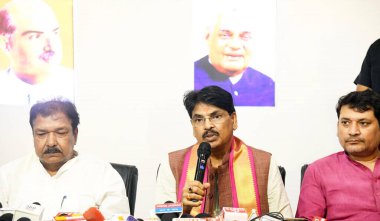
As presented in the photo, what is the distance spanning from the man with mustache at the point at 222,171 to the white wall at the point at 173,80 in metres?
0.86

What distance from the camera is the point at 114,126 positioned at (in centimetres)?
393

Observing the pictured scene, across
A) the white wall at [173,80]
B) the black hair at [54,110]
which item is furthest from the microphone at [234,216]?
the white wall at [173,80]

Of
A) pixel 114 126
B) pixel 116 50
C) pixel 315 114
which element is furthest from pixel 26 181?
pixel 315 114

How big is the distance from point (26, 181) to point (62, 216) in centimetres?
93

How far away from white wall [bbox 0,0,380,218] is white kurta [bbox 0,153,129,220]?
2.92 ft

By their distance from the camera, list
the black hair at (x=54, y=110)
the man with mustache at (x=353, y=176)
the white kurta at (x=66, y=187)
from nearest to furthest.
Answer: the man with mustache at (x=353, y=176) < the white kurta at (x=66, y=187) < the black hair at (x=54, y=110)

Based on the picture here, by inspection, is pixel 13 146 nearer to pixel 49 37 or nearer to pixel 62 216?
pixel 49 37

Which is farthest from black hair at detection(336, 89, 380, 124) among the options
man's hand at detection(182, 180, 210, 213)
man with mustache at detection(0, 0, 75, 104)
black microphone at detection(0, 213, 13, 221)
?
man with mustache at detection(0, 0, 75, 104)

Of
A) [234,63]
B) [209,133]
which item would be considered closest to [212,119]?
[209,133]

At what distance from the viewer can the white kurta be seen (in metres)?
2.89

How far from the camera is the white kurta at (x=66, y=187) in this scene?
2891 millimetres

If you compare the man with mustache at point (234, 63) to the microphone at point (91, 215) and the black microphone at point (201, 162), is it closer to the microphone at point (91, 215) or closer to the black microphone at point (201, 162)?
the black microphone at point (201, 162)

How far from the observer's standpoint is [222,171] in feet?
9.91

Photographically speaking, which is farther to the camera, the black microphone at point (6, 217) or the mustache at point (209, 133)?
the mustache at point (209, 133)
